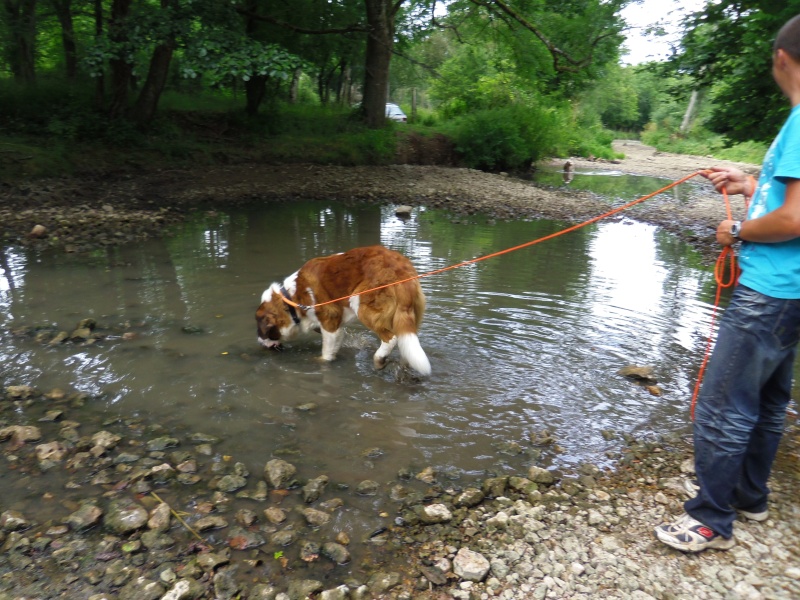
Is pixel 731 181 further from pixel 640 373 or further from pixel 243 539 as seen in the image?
pixel 243 539

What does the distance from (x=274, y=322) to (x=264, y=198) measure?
9.89 meters

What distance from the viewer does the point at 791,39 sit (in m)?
2.85

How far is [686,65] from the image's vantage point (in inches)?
523

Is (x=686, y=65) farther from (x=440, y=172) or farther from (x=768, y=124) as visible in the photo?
(x=440, y=172)

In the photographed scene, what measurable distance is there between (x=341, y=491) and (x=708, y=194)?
2197cm

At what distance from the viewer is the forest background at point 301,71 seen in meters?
12.7

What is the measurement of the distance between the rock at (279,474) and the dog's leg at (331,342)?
2.16 meters

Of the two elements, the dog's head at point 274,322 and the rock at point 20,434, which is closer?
the rock at point 20,434

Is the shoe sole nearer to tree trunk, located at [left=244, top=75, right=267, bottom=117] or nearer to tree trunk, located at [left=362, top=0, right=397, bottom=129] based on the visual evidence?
tree trunk, located at [left=362, top=0, right=397, bottom=129]

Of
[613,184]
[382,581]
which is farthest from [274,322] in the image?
[613,184]

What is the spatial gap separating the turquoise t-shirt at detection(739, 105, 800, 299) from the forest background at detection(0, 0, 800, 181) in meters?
8.31

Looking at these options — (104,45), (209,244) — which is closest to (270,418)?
(209,244)

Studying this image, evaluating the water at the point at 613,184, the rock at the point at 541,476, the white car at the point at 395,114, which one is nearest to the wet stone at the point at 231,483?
the rock at the point at 541,476

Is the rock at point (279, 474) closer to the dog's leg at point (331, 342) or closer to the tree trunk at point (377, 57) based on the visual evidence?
the dog's leg at point (331, 342)
